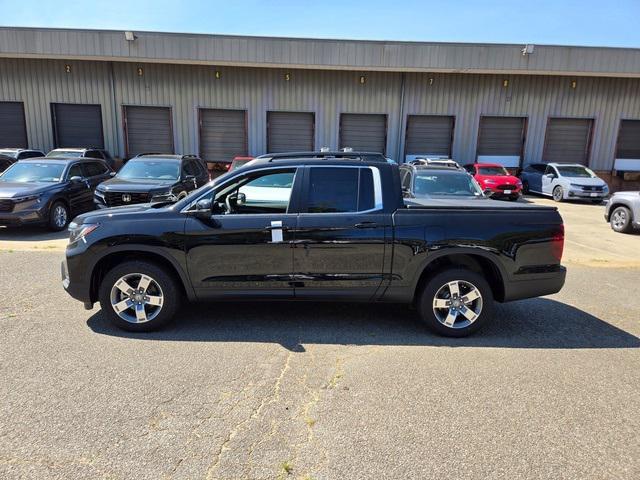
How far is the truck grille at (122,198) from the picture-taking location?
32.3 ft

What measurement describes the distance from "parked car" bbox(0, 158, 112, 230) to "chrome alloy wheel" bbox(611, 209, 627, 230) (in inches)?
543

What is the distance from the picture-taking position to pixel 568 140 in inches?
877

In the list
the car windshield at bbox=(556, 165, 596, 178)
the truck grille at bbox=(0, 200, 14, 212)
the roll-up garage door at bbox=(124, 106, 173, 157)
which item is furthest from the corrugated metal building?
the truck grille at bbox=(0, 200, 14, 212)

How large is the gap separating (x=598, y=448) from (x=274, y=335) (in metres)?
2.82

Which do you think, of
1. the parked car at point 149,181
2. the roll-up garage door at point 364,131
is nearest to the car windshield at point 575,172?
the roll-up garage door at point 364,131

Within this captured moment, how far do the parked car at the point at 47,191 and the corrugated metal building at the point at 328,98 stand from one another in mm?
9521

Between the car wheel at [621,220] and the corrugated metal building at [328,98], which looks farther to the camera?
the corrugated metal building at [328,98]

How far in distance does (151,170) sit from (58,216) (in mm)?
2384

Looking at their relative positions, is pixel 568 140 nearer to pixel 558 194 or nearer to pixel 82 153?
pixel 558 194

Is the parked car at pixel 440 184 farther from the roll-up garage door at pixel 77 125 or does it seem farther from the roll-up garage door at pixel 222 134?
the roll-up garage door at pixel 77 125

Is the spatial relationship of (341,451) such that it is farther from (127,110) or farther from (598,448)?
(127,110)

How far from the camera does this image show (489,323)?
5.01 metres

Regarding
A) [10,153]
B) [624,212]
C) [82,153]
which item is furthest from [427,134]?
[10,153]

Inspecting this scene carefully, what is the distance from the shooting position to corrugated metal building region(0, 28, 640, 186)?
19500 mm
